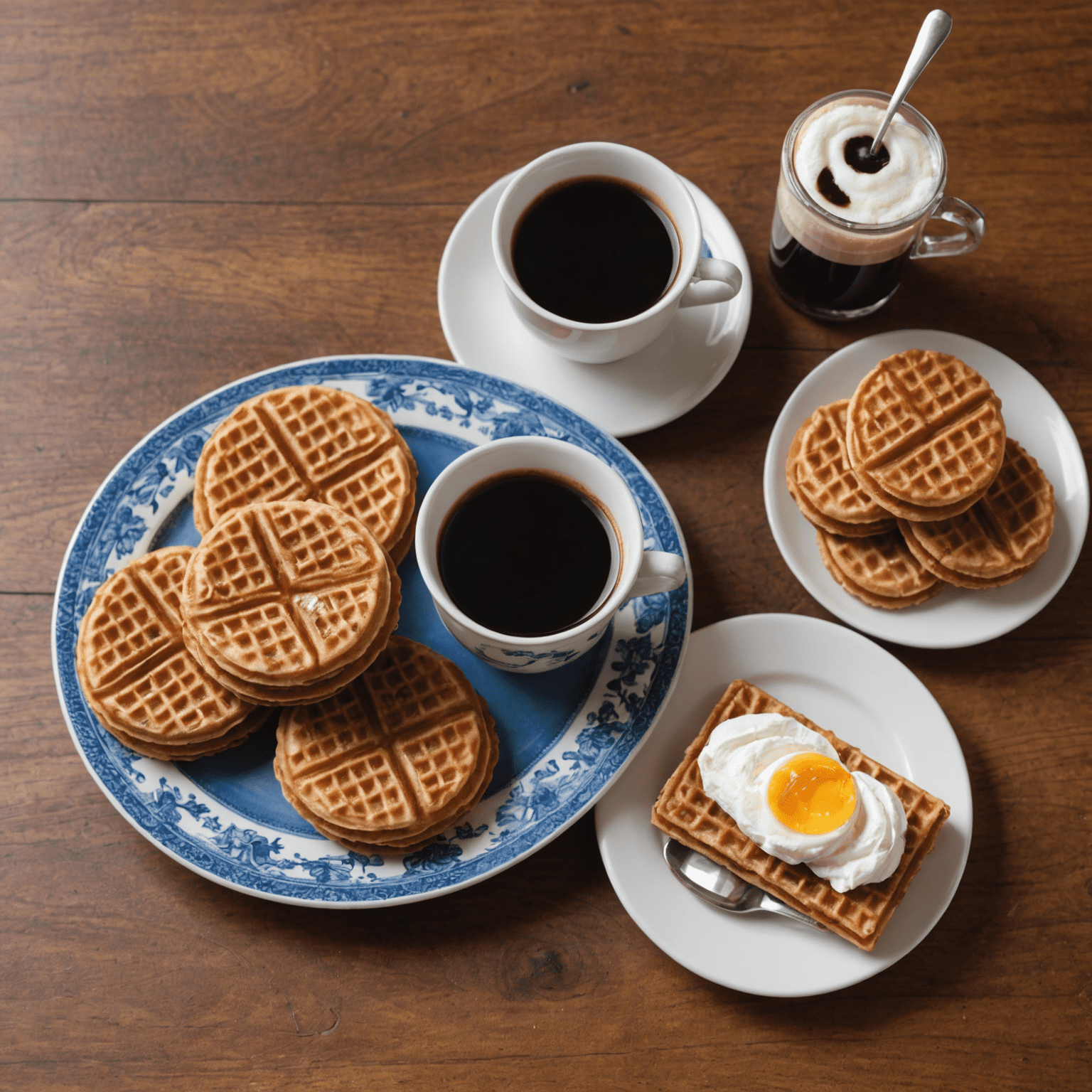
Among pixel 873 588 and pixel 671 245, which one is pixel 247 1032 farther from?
pixel 671 245

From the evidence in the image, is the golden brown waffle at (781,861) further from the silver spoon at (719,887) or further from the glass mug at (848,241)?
the glass mug at (848,241)

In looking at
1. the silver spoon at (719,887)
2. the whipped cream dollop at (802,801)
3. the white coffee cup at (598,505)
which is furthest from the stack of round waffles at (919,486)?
the silver spoon at (719,887)

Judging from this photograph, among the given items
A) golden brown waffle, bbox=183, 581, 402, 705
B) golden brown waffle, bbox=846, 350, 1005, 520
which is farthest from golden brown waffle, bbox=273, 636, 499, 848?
golden brown waffle, bbox=846, 350, 1005, 520

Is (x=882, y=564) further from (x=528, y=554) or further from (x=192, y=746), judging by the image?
(x=192, y=746)

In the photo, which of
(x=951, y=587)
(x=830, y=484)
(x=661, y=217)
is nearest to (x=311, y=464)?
(x=661, y=217)

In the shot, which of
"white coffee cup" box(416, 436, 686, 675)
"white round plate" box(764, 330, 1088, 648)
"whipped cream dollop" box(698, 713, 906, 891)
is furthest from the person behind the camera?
"white round plate" box(764, 330, 1088, 648)

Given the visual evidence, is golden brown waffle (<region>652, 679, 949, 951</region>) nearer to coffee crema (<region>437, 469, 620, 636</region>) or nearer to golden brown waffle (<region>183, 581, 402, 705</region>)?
coffee crema (<region>437, 469, 620, 636</region>)

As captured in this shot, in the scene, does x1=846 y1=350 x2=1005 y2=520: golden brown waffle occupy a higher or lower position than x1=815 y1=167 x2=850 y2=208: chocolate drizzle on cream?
lower
